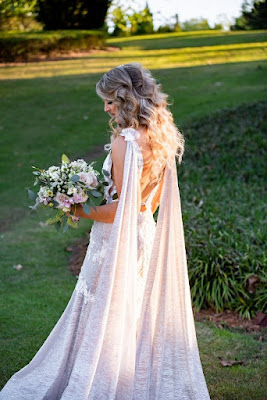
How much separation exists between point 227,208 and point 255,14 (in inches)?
884

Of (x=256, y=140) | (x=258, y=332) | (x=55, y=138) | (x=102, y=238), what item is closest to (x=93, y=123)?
→ (x=55, y=138)

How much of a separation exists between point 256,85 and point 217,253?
40.2ft

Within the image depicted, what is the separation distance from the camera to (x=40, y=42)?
21.3 m

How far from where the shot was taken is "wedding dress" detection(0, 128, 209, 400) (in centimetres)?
357

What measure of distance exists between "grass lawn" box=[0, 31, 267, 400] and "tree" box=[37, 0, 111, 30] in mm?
1750

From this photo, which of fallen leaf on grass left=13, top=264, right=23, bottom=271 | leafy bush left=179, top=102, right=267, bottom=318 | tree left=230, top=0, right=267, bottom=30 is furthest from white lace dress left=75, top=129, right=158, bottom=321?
tree left=230, top=0, right=267, bottom=30

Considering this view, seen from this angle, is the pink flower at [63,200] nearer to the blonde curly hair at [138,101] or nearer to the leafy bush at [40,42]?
the blonde curly hair at [138,101]

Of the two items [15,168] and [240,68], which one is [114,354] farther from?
[240,68]

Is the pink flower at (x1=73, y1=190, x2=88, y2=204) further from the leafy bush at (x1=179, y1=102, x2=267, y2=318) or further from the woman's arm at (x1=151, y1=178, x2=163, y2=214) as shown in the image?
the leafy bush at (x1=179, y1=102, x2=267, y2=318)

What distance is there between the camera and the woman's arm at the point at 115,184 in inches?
141

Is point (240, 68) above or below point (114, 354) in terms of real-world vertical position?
above

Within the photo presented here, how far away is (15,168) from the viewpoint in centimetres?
1289

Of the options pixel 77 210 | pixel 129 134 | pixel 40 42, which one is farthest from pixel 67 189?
pixel 40 42

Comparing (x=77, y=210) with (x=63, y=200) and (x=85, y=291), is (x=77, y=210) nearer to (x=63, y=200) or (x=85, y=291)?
(x=63, y=200)
